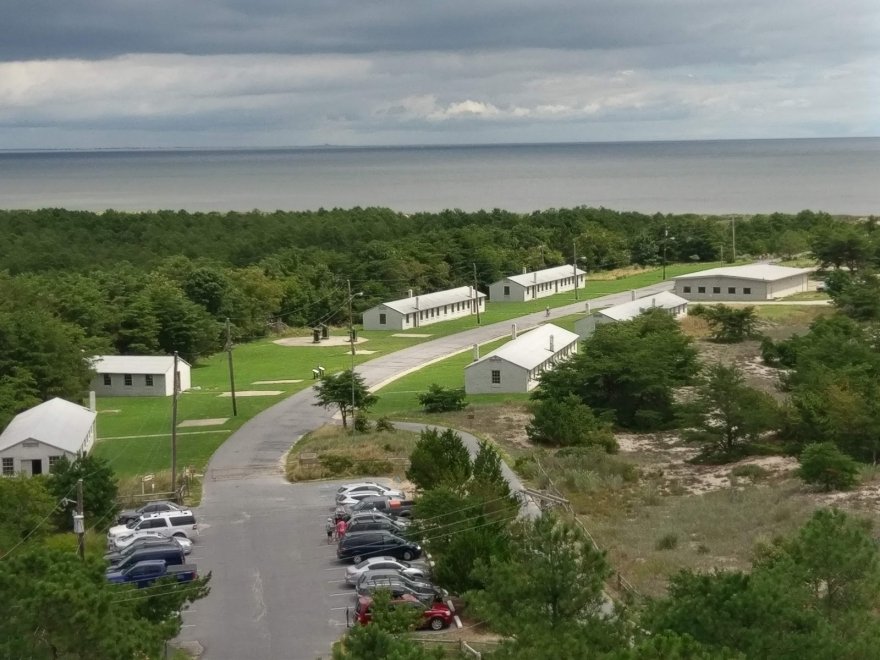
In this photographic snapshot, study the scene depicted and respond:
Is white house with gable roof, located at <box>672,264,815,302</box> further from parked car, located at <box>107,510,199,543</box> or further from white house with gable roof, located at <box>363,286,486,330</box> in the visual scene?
parked car, located at <box>107,510,199,543</box>

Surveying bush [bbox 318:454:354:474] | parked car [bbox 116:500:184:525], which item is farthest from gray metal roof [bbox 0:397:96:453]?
bush [bbox 318:454:354:474]

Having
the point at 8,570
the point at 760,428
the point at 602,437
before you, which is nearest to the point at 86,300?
the point at 602,437

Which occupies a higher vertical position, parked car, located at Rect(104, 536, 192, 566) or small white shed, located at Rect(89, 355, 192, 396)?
small white shed, located at Rect(89, 355, 192, 396)

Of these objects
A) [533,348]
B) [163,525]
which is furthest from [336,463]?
[533,348]

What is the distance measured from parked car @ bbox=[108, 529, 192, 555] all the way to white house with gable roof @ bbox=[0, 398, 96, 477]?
24.1ft

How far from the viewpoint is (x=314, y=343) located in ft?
224

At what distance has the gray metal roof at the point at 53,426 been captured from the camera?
37.1 m

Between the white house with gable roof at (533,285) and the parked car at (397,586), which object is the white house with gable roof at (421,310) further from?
the parked car at (397,586)

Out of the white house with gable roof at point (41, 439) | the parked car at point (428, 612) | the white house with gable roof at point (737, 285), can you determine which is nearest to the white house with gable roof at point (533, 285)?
the white house with gable roof at point (737, 285)

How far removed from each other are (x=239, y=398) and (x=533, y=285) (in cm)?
3872

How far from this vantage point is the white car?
32719 mm

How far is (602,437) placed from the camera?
4097cm

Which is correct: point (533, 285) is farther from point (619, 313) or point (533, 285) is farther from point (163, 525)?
point (163, 525)

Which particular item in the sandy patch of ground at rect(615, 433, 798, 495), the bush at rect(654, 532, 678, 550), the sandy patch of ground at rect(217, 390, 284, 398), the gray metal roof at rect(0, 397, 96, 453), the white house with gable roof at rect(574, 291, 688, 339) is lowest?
the sandy patch of ground at rect(615, 433, 798, 495)
